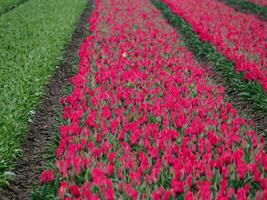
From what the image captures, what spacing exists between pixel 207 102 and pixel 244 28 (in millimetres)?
7637

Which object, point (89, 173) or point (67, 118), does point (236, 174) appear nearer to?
point (89, 173)

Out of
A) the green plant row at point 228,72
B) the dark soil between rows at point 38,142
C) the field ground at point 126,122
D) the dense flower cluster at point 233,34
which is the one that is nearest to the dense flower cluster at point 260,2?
the dense flower cluster at point 233,34

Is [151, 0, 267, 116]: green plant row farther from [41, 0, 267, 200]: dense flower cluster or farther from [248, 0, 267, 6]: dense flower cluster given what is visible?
[248, 0, 267, 6]: dense flower cluster

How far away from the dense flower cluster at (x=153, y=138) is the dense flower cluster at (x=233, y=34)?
3.78ft

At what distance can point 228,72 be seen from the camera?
9.09 m

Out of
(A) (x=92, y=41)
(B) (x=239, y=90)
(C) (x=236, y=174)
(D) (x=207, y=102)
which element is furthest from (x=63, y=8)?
(C) (x=236, y=174)

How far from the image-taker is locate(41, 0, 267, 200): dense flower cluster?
3938 mm

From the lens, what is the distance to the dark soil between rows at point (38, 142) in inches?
184

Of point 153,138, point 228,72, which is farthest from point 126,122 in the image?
point 228,72

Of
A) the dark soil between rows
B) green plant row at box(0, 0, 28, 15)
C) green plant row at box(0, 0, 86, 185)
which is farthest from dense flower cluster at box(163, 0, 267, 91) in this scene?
green plant row at box(0, 0, 28, 15)

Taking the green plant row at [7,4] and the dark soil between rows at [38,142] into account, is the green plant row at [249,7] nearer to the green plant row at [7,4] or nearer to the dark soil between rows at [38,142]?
the green plant row at [7,4]

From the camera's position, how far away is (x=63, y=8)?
17.3 m

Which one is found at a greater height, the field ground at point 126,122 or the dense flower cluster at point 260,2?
the field ground at point 126,122

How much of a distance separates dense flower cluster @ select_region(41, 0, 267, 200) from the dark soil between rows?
49cm
